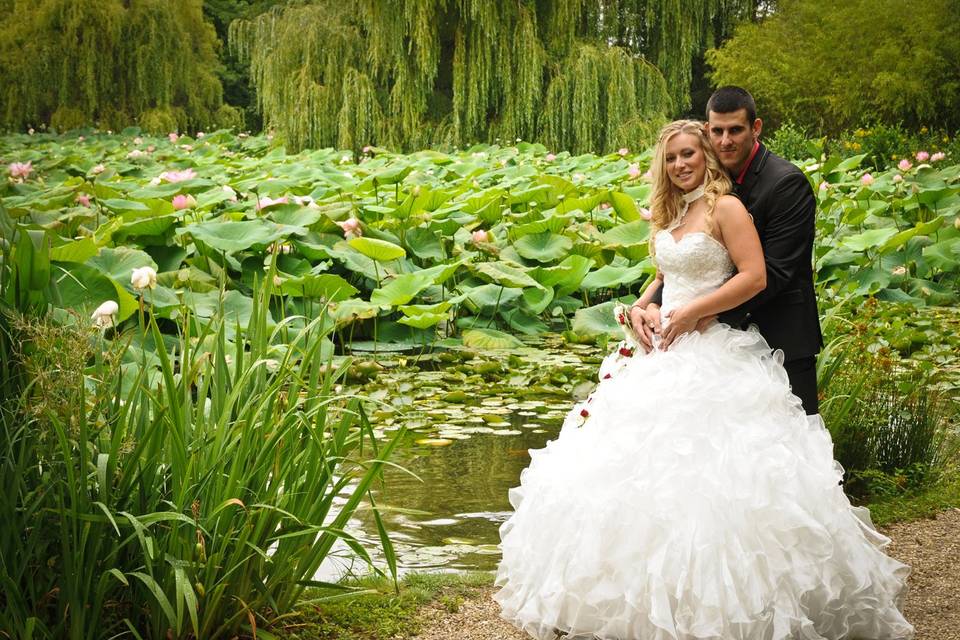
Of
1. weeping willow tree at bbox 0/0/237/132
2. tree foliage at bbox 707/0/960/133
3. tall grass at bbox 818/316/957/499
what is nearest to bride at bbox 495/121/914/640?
tall grass at bbox 818/316/957/499

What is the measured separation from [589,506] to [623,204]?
214 inches

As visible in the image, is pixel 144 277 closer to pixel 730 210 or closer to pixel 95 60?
pixel 730 210

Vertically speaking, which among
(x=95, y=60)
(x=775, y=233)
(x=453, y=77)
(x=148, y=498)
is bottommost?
(x=148, y=498)

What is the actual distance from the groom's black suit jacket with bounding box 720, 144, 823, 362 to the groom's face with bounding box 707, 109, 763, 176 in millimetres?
49

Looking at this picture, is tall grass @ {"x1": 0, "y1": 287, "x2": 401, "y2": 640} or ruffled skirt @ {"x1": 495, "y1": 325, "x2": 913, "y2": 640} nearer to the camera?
tall grass @ {"x1": 0, "y1": 287, "x2": 401, "y2": 640}

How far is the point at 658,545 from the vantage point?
2.26 metres

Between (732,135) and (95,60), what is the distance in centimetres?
1527

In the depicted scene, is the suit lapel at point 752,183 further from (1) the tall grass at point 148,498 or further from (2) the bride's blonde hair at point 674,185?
(1) the tall grass at point 148,498

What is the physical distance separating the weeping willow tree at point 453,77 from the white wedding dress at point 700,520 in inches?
404

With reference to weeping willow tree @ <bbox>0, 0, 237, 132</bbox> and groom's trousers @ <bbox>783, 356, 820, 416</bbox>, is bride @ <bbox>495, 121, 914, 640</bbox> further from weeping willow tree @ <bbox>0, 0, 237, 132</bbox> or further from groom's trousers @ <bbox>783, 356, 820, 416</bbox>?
weeping willow tree @ <bbox>0, 0, 237, 132</bbox>

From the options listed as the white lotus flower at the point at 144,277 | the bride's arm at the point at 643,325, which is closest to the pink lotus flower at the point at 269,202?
the white lotus flower at the point at 144,277

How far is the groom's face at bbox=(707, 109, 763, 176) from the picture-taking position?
8.41ft

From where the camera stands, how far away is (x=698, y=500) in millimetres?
2271

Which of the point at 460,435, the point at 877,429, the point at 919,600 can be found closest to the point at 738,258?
the point at 919,600
